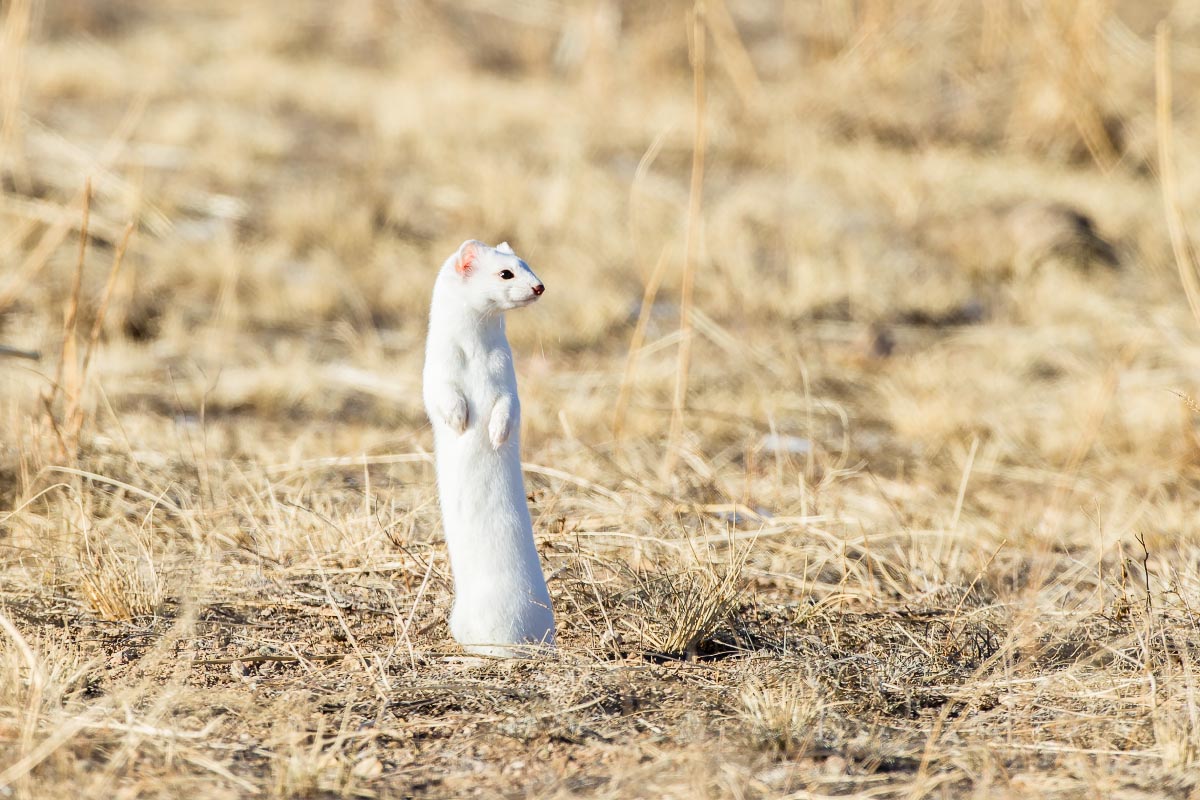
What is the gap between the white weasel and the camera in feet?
8.04

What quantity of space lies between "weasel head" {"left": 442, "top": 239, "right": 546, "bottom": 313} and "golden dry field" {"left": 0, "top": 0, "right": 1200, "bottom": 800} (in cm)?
72

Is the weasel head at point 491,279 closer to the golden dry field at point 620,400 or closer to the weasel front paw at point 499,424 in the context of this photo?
the weasel front paw at point 499,424

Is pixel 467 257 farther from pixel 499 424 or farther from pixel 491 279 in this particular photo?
pixel 499 424

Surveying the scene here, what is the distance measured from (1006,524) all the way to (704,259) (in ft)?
10.7

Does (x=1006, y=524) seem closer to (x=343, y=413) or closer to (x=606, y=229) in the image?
(x=343, y=413)

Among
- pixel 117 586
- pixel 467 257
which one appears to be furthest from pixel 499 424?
pixel 117 586

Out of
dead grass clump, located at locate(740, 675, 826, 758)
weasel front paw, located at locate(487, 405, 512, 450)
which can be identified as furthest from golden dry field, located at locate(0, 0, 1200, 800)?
weasel front paw, located at locate(487, 405, 512, 450)

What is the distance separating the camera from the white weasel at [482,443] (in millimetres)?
2449

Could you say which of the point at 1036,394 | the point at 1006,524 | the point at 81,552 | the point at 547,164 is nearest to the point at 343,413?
the point at 81,552

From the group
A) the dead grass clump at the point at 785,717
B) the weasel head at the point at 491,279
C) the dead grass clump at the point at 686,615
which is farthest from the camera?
the dead grass clump at the point at 686,615

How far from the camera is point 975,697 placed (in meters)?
2.48

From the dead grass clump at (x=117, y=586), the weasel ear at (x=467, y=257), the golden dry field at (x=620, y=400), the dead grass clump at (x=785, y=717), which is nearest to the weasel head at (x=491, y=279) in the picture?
the weasel ear at (x=467, y=257)

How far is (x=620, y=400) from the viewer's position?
3.95 m

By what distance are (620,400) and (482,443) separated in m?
1.48
